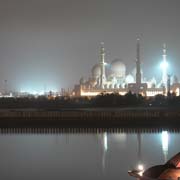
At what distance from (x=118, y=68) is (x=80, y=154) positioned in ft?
133

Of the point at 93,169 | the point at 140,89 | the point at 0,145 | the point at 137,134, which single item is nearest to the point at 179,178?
the point at 93,169

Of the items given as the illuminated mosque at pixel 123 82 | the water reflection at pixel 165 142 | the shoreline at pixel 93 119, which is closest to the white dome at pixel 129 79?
the illuminated mosque at pixel 123 82

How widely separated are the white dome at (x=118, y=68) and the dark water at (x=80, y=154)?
1318 inches

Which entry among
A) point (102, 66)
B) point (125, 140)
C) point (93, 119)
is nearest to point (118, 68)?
point (102, 66)

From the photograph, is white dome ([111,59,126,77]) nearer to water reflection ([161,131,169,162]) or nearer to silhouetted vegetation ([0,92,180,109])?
silhouetted vegetation ([0,92,180,109])

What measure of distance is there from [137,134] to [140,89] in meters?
35.3

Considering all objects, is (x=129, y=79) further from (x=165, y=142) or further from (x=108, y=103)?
(x=165, y=142)

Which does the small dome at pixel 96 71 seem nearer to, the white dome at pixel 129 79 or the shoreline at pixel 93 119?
the white dome at pixel 129 79

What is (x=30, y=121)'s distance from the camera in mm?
30219

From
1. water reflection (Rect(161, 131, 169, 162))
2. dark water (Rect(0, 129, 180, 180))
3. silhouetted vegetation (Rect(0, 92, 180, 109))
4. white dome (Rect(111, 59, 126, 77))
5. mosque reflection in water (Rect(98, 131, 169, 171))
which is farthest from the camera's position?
white dome (Rect(111, 59, 126, 77))

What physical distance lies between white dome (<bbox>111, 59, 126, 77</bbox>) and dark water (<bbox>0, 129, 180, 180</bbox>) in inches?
1318

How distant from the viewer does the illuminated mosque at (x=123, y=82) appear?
60.6m

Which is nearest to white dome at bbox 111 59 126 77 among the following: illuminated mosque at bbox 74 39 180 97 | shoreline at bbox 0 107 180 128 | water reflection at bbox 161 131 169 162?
illuminated mosque at bbox 74 39 180 97

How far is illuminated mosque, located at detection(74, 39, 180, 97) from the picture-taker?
2385 inches
